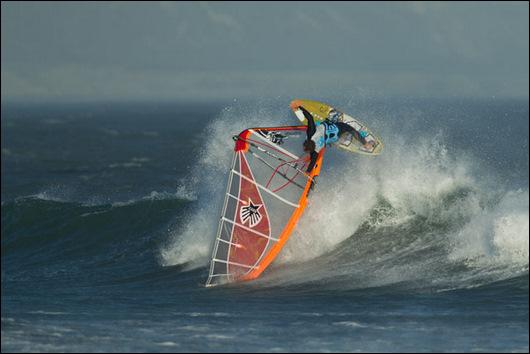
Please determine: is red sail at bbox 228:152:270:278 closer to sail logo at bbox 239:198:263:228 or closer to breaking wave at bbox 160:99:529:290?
sail logo at bbox 239:198:263:228

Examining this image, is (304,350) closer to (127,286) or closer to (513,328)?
(513,328)

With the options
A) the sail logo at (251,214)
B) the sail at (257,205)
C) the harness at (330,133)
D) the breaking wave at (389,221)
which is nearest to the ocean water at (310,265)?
the breaking wave at (389,221)

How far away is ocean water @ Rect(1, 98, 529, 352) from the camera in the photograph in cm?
898

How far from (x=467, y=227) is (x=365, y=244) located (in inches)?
66.9

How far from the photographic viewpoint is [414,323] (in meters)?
9.28

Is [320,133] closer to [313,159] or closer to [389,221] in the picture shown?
[313,159]

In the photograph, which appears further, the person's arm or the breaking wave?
the person's arm

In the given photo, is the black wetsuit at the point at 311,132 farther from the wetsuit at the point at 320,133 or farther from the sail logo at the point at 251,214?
the sail logo at the point at 251,214

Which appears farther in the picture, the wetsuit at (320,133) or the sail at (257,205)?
the wetsuit at (320,133)

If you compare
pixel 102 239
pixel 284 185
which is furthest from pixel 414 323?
pixel 102 239

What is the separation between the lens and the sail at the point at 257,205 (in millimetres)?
11969

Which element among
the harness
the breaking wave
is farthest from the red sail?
the harness

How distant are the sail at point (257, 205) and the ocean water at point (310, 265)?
41cm

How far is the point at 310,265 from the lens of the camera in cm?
1266
